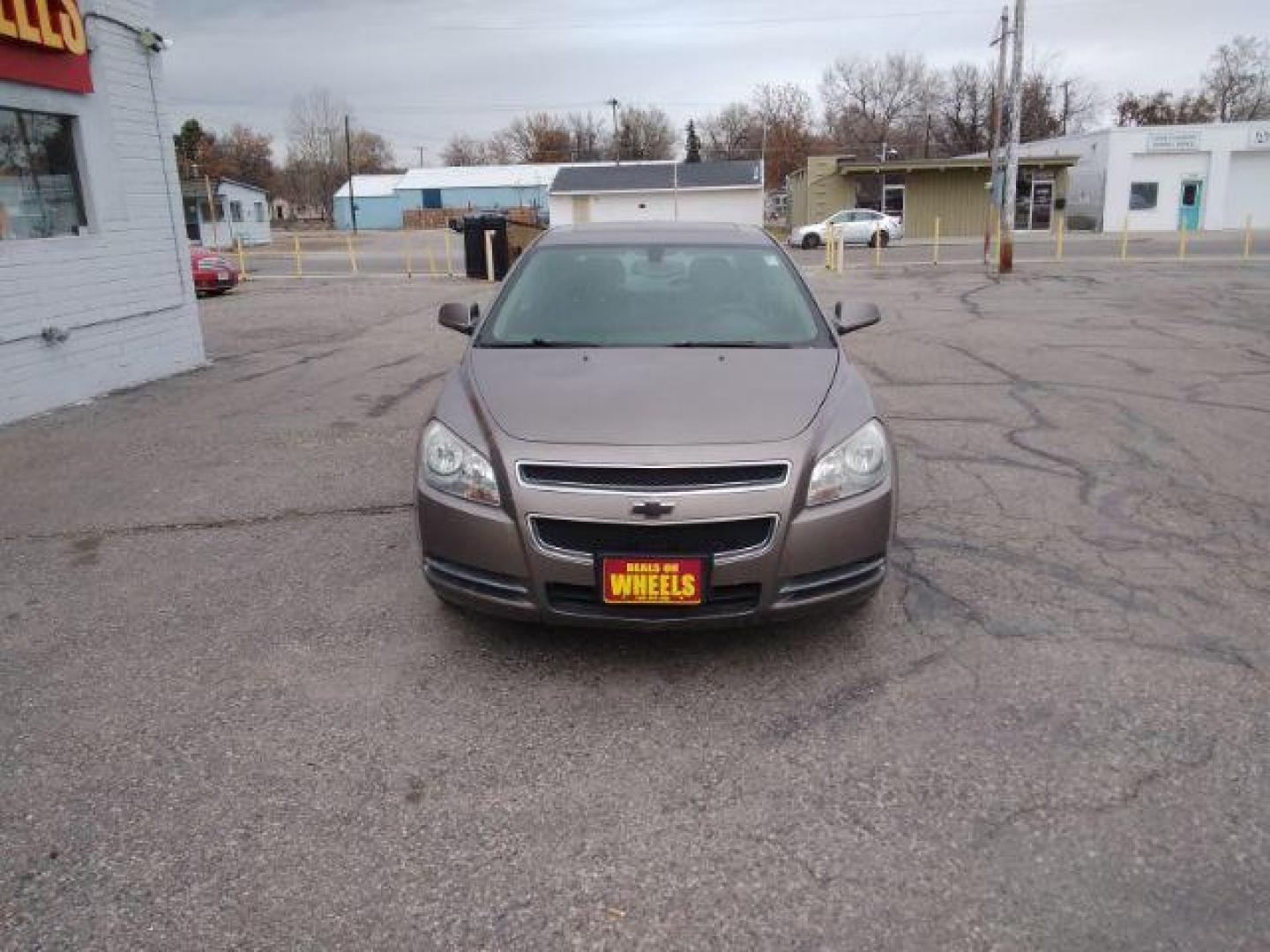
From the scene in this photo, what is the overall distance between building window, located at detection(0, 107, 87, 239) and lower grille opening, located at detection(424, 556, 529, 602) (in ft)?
23.5

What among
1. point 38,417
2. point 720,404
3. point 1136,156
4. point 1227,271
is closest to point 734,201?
point 1136,156

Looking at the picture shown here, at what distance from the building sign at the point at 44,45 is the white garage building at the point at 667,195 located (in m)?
37.9

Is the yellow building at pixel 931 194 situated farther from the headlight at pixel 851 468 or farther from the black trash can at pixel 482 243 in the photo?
the headlight at pixel 851 468

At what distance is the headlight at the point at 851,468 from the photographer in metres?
3.39

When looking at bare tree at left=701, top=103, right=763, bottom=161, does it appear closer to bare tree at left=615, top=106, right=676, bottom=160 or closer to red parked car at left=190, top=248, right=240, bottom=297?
bare tree at left=615, top=106, right=676, bottom=160

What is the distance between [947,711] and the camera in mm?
3293

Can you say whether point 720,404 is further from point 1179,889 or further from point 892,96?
point 892,96

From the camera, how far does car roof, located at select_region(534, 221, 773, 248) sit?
5.17m

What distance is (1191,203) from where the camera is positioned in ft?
144

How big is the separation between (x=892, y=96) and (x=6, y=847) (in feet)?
290

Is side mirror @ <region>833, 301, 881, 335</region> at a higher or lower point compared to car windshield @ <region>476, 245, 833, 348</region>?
lower

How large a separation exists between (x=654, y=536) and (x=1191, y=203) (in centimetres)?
4957

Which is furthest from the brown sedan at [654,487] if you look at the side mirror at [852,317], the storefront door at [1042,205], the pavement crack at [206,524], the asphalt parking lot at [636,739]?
the storefront door at [1042,205]

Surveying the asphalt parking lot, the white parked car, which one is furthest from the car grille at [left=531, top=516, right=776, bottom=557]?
the white parked car
